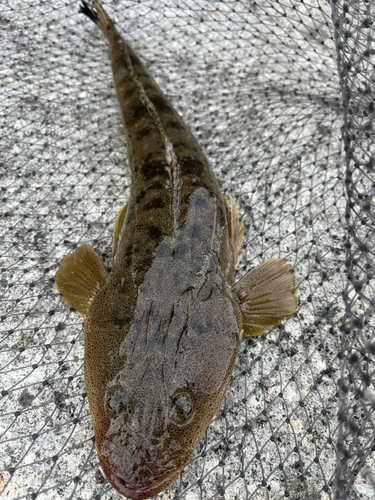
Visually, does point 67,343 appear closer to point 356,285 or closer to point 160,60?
point 356,285

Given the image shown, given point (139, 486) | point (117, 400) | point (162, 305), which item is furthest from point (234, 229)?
point (139, 486)

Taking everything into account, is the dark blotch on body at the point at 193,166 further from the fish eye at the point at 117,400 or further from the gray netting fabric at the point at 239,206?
the fish eye at the point at 117,400

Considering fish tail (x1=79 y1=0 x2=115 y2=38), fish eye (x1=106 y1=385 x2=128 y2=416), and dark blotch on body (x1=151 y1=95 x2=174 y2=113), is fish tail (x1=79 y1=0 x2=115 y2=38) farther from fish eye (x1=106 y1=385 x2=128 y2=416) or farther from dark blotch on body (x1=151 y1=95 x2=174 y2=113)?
fish eye (x1=106 y1=385 x2=128 y2=416)

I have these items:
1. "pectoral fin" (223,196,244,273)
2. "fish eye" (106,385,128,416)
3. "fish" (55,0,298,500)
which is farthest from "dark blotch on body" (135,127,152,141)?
"fish eye" (106,385,128,416)

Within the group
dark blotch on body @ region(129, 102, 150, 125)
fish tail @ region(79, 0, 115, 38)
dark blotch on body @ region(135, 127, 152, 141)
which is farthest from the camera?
fish tail @ region(79, 0, 115, 38)

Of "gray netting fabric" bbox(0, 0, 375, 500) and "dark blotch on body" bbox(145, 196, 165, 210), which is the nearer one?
"gray netting fabric" bbox(0, 0, 375, 500)

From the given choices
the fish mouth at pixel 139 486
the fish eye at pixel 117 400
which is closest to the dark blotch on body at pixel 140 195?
the fish eye at pixel 117 400

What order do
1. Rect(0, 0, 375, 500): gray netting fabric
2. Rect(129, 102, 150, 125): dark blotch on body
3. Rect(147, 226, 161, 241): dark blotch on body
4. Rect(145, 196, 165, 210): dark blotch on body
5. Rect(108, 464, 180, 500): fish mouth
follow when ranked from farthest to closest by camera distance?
Rect(129, 102, 150, 125): dark blotch on body < Rect(145, 196, 165, 210): dark blotch on body < Rect(147, 226, 161, 241): dark blotch on body < Rect(0, 0, 375, 500): gray netting fabric < Rect(108, 464, 180, 500): fish mouth
